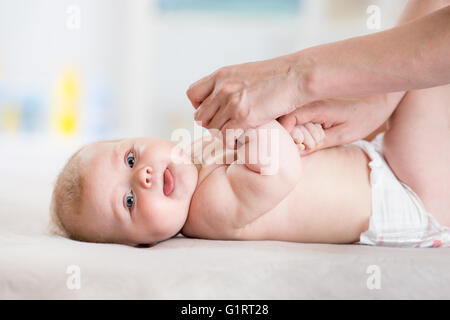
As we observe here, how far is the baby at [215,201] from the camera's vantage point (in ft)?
3.63

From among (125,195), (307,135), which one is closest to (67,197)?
(125,195)

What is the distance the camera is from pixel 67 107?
3.68m

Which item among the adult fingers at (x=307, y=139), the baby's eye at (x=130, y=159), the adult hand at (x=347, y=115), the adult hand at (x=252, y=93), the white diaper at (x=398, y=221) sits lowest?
the white diaper at (x=398, y=221)

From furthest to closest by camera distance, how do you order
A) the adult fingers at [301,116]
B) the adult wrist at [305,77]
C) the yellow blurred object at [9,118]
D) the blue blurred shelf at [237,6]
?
1. the yellow blurred object at [9,118]
2. the blue blurred shelf at [237,6]
3. the adult fingers at [301,116]
4. the adult wrist at [305,77]

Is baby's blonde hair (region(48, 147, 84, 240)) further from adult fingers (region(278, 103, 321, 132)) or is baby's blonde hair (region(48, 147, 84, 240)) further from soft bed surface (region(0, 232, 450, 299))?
adult fingers (region(278, 103, 321, 132))

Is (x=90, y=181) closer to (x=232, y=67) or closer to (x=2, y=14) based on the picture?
(x=232, y=67)

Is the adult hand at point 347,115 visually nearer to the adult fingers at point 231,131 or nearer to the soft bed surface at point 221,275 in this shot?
the adult fingers at point 231,131

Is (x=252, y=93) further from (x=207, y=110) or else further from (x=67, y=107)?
(x=67, y=107)

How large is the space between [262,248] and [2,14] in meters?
3.33

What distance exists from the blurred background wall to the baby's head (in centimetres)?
217

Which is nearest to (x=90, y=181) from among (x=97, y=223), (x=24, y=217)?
(x=97, y=223)

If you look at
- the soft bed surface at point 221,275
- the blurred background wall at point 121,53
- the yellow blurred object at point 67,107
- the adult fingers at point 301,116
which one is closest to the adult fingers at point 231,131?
the adult fingers at point 301,116

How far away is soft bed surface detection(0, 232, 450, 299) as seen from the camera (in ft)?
2.59

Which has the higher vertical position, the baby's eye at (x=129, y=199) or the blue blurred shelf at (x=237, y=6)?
the blue blurred shelf at (x=237, y=6)
